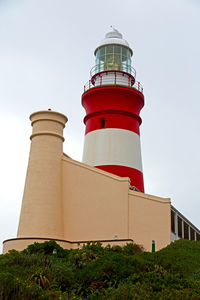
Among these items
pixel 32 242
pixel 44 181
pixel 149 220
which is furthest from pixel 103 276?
pixel 44 181

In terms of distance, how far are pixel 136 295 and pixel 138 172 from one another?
50.2ft

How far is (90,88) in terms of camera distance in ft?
90.8

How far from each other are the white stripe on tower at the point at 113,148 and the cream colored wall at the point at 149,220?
520cm

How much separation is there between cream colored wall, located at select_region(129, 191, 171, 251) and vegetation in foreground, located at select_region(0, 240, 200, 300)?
111 inches

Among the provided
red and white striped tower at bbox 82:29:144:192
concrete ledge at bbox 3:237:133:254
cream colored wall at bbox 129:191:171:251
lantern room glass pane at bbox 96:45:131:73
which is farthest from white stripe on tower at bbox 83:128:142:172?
concrete ledge at bbox 3:237:133:254

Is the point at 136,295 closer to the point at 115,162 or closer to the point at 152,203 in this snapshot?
the point at 152,203

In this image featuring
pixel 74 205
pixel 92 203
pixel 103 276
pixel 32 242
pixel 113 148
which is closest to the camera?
pixel 103 276

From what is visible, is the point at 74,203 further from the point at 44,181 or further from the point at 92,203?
the point at 44,181

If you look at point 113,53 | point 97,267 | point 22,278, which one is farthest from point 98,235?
point 113,53

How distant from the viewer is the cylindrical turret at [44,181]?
2169 centimetres

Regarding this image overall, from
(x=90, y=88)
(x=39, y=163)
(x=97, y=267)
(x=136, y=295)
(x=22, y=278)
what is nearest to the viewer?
(x=136, y=295)

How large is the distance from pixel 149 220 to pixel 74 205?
4.06 m

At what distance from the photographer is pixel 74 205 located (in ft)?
74.0

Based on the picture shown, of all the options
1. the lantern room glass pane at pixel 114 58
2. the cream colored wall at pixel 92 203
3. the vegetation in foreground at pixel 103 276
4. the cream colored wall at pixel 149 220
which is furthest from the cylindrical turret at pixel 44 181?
the lantern room glass pane at pixel 114 58
